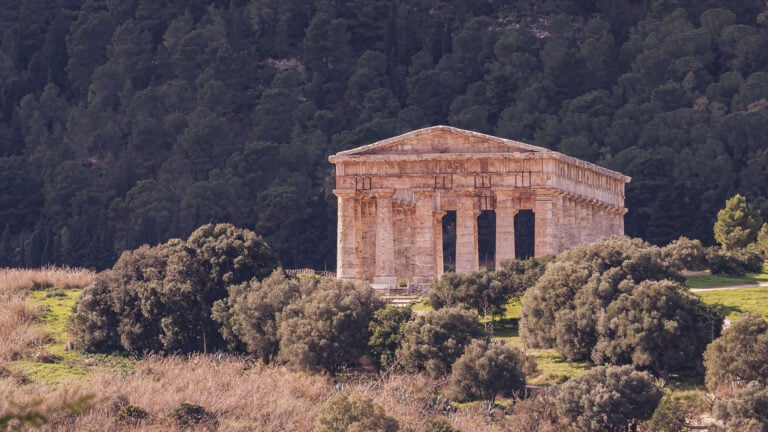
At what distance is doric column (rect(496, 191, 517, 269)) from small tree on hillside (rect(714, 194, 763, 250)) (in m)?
17.0

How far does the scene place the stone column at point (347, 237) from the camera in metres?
85.8

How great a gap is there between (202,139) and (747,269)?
6372cm

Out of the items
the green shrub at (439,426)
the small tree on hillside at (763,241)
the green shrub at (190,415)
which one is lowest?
the green shrub at (439,426)

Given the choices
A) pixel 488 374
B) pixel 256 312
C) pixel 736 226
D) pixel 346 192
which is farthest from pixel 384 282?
pixel 736 226

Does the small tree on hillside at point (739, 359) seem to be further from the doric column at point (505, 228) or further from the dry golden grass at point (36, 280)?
the dry golden grass at point (36, 280)

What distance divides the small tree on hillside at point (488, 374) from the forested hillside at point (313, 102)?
54165 mm

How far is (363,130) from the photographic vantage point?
444ft

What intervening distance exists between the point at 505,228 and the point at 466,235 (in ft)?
Result: 6.51

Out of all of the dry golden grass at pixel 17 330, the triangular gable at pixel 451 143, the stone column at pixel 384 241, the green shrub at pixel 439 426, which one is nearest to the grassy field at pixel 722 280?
the triangular gable at pixel 451 143

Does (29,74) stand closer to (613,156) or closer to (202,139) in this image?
(202,139)

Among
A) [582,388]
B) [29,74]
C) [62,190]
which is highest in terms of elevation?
[29,74]

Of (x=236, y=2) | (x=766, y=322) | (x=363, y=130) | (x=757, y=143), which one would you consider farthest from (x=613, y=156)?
(x=766, y=322)

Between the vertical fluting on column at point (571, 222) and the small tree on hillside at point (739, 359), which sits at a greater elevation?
the vertical fluting on column at point (571, 222)

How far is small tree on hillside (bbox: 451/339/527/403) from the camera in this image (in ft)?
209
